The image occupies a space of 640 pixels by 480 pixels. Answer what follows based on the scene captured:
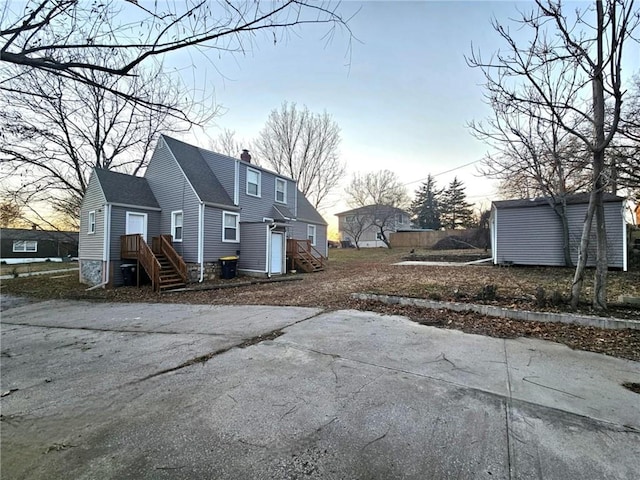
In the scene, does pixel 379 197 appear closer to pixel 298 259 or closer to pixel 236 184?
pixel 298 259

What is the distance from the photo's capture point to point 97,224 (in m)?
13.1

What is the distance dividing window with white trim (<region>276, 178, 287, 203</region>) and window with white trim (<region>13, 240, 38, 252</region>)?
32421 millimetres

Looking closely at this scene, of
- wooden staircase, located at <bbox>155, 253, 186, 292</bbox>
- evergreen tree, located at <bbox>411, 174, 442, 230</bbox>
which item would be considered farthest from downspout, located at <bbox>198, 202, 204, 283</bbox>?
evergreen tree, located at <bbox>411, 174, 442, 230</bbox>

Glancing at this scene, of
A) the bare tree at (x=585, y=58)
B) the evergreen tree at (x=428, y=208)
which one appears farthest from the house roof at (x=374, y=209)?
the bare tree at (x=585, y=58)

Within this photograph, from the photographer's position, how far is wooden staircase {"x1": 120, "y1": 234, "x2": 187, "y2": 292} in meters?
10.8

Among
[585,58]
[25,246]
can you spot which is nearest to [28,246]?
[25,246]

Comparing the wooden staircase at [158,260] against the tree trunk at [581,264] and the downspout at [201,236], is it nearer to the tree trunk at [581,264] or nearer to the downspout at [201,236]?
the downspout at [201,236]

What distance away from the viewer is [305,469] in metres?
1.86

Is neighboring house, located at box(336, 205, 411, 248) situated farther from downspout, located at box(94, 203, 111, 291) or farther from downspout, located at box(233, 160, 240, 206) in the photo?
downspout, located at box(94, 203, 111, 291)

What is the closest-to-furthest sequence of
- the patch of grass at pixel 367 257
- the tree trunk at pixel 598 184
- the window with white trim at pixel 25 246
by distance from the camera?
the tree trunk at pixel 598 184 → the patch of grass at pixel 367 257 → the window with white trim at pixel 25 246

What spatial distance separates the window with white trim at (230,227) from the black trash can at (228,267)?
103 cm

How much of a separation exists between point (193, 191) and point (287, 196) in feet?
22.5

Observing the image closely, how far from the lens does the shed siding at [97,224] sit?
41.7 feet

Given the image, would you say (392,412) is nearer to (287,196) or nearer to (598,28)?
(598,28)
